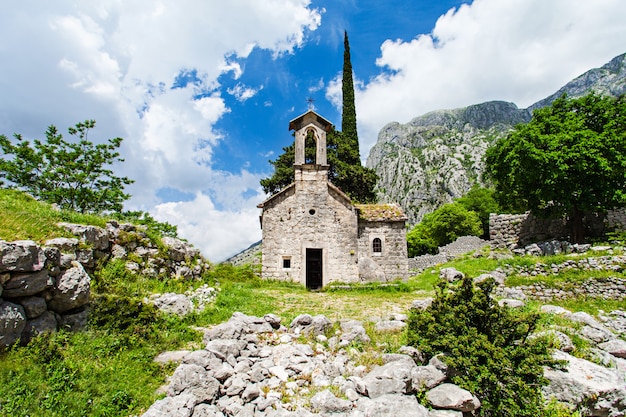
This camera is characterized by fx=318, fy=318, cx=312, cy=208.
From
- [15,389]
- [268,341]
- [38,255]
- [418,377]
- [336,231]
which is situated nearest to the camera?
[15,389]

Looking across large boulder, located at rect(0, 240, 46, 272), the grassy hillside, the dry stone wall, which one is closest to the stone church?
the grassy hillside

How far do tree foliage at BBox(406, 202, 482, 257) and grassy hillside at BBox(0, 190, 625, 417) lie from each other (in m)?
35.9

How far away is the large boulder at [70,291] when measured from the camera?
6000mm

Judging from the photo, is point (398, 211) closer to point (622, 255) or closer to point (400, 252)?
point (400, 252)

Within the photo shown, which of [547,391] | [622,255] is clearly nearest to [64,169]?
[547,391]

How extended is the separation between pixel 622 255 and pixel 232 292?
692 inches

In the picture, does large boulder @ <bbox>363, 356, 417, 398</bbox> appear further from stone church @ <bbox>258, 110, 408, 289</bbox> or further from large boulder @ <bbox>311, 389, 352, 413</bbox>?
Result: stone church @ <bbox>258, 110, 408, 289</bbox>

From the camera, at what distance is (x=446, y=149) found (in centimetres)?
11712

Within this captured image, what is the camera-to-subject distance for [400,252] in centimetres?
1962

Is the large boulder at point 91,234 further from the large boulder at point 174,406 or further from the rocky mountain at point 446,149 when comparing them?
the rocky mountain at point 446,149

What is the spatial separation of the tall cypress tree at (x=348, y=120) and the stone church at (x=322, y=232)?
15470mm

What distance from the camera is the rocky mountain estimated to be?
101 meters

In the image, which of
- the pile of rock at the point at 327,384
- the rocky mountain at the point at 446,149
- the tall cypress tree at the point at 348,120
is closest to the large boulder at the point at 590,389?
the pile of rock at the point at 327,384

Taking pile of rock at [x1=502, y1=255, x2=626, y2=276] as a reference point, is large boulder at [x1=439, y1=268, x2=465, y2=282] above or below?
below
